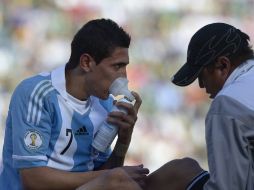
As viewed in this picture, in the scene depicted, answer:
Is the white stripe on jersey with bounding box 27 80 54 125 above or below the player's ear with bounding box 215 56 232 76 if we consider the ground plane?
below

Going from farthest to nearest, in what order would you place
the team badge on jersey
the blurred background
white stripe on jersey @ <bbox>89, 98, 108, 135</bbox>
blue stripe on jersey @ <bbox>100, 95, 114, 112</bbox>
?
the blurred background → blue stripe on jersey @ <bbox>100, 95, 114, 112</bbox> → white stripe on jersey @ <bbox>89, 98, 108, 135</bbox> → the team badge on jersey

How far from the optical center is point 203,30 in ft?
8.46

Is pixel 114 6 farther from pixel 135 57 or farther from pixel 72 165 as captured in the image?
pixel 72 165

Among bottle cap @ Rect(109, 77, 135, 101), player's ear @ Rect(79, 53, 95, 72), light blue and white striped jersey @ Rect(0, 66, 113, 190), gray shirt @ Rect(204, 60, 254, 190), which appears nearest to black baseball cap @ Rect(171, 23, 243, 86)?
gray shirt @ Rect(204, 60, 254, 190)

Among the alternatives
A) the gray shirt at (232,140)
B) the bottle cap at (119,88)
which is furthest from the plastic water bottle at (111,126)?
the gray shirt at (232,140)

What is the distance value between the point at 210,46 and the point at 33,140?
0.81 meters

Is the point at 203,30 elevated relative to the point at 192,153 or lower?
elevated

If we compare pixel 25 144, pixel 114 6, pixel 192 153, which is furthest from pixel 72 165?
pixel 114 6

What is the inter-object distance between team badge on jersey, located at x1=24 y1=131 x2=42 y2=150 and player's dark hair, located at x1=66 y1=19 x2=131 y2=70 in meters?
0.37

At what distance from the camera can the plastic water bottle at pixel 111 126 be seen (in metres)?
2.87

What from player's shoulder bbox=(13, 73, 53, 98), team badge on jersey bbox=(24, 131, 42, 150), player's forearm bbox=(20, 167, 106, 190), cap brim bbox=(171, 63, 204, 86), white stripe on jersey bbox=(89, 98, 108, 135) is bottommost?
player's forearm bbox=(20, 167, 106, 190)

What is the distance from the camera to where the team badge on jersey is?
108 inches

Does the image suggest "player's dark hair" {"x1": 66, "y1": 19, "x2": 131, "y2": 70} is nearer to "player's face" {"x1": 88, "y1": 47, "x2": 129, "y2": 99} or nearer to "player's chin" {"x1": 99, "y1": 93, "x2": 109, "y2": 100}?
"player's face" {"x1": 88, "y1": 47, "x2": 129, "y2": 99}

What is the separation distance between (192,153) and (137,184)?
3.20m
